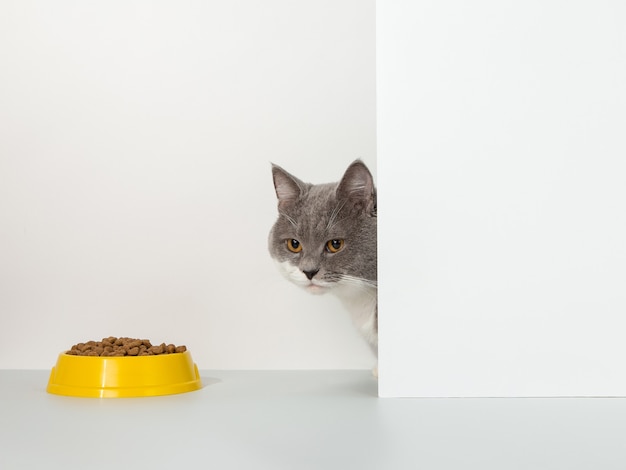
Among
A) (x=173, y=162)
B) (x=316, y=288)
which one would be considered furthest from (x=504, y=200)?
(x=173, y=162)

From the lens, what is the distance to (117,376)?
1.30 meters

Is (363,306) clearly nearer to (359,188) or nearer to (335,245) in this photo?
(335,245)

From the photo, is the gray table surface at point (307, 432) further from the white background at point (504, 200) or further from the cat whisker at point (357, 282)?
the cat whisker at point (357, 282)

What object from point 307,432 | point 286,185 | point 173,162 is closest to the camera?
point 307,432

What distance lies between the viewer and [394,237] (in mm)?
1247

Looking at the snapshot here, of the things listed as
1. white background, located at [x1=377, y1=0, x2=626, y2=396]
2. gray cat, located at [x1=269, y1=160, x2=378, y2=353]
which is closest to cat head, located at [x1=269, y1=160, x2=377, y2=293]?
gray cat, located at [x1=269, y1=160, x2=378, y2=353]

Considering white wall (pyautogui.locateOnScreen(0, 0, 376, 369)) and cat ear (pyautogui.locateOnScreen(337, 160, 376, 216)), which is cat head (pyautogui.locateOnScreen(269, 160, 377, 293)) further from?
white wall (pyautogui.locateOnScreen(0, 0, 376, 369))

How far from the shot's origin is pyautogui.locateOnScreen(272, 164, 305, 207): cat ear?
160 cm

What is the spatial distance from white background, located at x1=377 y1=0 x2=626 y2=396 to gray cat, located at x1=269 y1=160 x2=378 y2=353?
0.87 feet

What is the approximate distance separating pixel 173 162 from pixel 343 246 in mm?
627

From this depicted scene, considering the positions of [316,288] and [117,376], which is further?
[316,288]

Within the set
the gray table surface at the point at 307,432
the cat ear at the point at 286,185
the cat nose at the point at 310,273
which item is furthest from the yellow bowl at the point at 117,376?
the cat ear at the point at 286,185

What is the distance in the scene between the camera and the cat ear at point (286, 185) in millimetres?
1601

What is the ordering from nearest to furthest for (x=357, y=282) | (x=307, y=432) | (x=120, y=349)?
(x=307, y=432), (x=120, y=349), (x=357, y=282)
